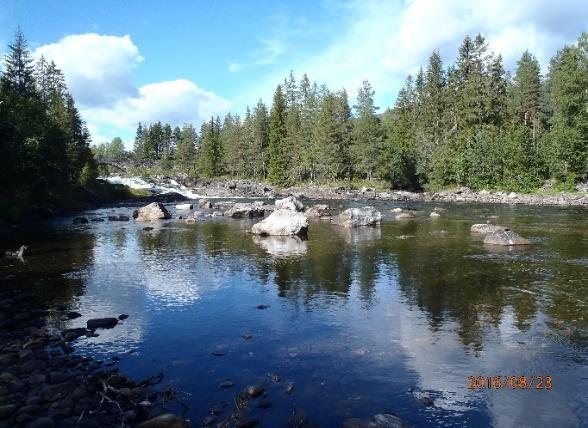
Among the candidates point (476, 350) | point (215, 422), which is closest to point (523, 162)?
point (476, 350)

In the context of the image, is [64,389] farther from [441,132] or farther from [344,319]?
[441,132]

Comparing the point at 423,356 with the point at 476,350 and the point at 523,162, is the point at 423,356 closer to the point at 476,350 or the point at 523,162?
the point at 476,350

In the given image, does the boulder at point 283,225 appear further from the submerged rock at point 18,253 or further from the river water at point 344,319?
the submerged rock at point 18,253

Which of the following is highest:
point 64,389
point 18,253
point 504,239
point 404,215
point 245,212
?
point 245,212

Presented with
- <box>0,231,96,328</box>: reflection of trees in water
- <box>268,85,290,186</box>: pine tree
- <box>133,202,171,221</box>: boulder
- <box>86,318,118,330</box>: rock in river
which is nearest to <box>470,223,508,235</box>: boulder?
<box>86,318,118,330</box>: rock in river

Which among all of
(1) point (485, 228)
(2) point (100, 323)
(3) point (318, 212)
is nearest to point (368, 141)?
(3) point (318, 212)

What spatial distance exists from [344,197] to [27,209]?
182ft

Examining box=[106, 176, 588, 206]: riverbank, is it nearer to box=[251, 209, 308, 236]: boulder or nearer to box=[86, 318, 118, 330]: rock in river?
box=[251, 209, 308, 236]: boulder

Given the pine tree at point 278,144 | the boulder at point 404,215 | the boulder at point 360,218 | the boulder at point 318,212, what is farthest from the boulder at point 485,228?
the pine tree at point 278,144

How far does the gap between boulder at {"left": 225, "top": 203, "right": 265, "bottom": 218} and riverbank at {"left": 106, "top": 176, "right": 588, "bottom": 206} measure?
3259 cm

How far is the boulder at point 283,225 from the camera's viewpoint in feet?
131
